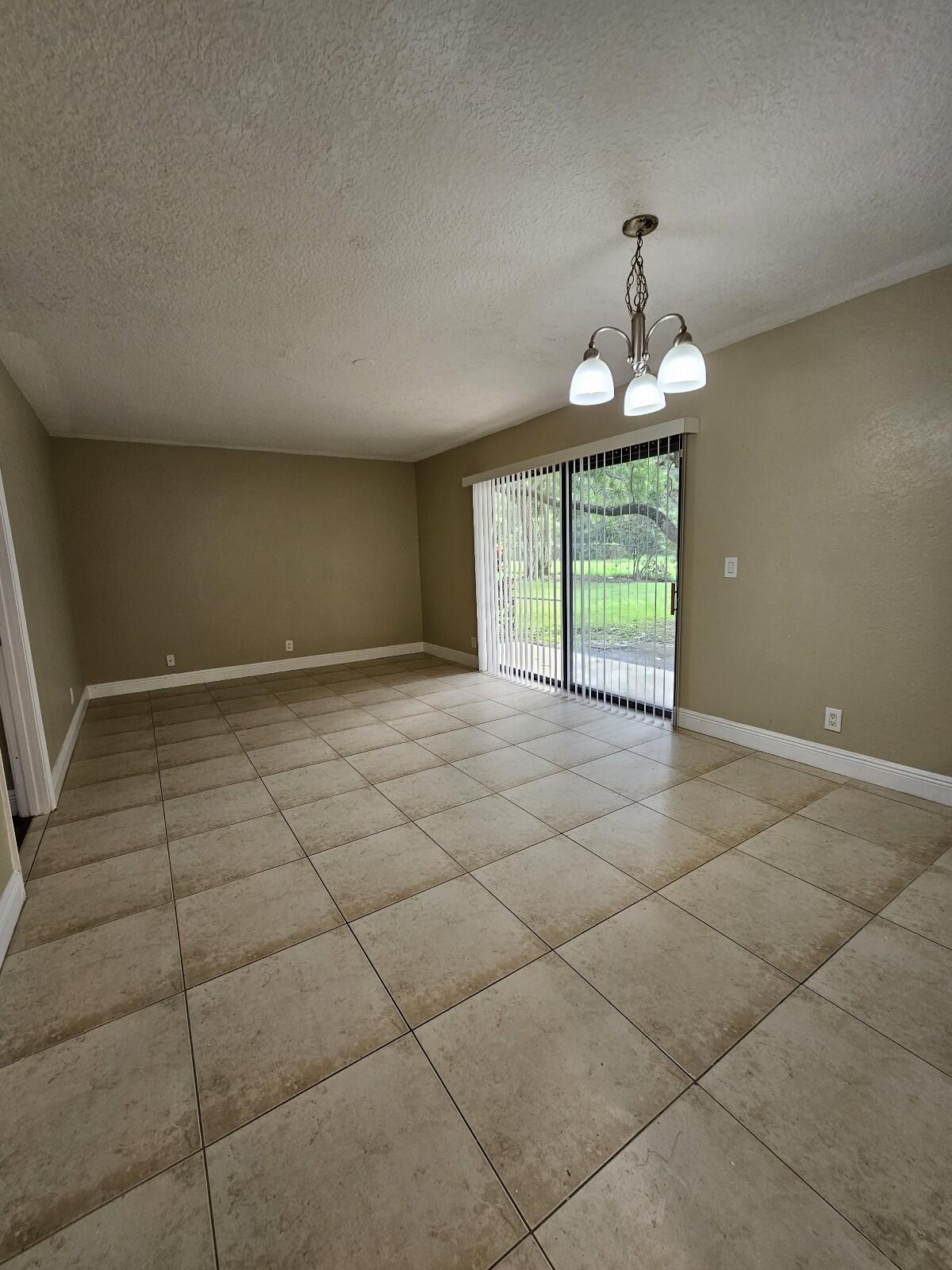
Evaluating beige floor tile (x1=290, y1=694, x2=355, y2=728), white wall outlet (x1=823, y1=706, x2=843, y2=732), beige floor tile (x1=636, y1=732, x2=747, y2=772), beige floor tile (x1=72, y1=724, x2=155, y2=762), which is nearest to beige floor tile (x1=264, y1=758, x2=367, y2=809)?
beige floor tile (x1=290, y1=694, x2=355, y2=728)

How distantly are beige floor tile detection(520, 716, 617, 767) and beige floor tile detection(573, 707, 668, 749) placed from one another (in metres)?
0.07

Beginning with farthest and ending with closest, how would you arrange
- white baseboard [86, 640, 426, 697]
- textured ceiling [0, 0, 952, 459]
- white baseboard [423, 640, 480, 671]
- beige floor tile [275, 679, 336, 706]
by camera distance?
white baseboard [423, 640, 480, 671], white baseboard [86, 640, 426, 697], beige floor tile [275, 679, 336, 706], textured ceiling [0, 0, 952, 459]

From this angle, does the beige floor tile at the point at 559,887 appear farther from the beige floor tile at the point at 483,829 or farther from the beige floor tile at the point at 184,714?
the beige floor tile at the point at 184,714

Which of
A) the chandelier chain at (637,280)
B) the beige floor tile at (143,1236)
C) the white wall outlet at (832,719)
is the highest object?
the chandelier chain at (637,280)

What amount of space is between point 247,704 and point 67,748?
1.40 meters

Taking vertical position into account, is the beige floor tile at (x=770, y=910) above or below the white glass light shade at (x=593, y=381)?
below

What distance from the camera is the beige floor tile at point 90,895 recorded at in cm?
185

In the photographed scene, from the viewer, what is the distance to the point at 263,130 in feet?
4.98

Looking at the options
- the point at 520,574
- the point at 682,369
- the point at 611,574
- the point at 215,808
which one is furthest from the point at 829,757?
the point at 215,808

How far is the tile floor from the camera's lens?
1.00m

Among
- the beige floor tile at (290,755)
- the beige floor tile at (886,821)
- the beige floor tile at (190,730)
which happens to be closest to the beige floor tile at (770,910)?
the beige floor tile at (886,821)

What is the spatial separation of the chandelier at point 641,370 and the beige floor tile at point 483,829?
73.2 inches

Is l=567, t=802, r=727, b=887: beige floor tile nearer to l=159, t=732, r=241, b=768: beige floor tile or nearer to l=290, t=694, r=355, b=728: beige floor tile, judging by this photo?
l=290, t=694, r=355, b=728: beige floor tile

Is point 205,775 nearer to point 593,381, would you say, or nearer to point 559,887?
point 559,887
